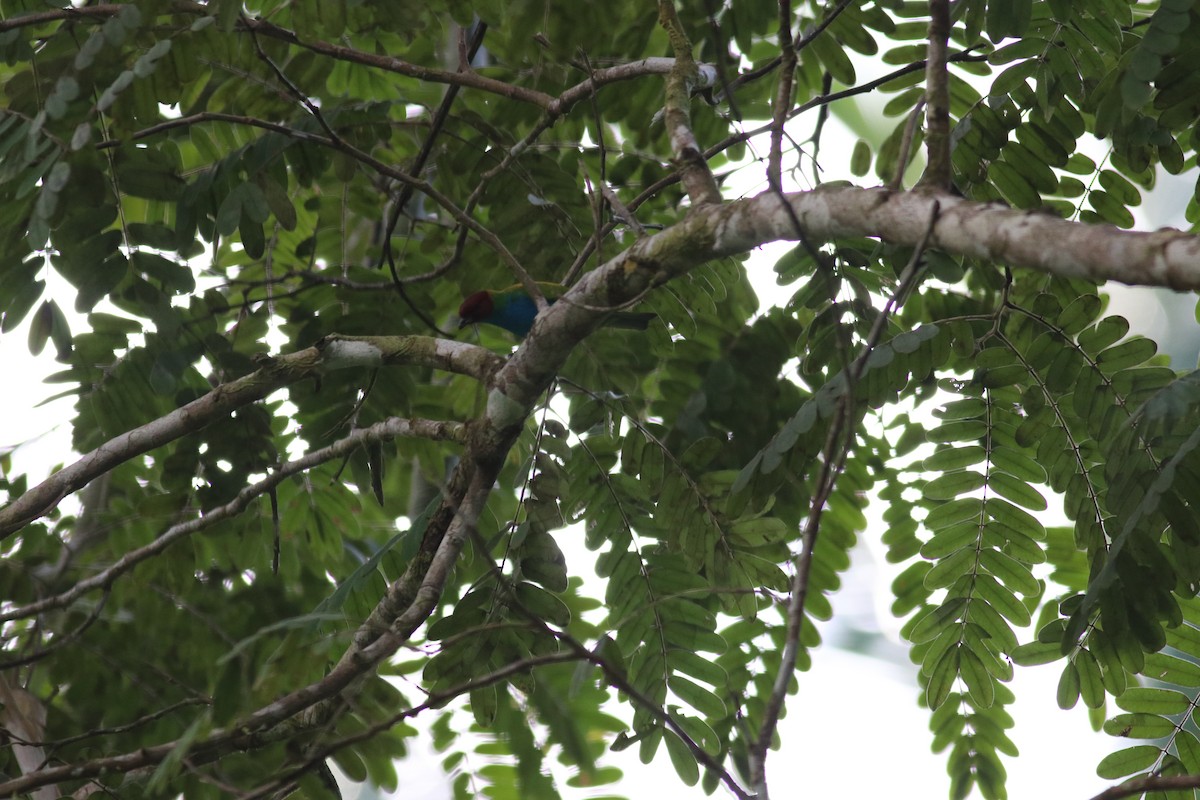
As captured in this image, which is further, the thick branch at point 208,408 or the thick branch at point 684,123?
the thick branch at point 208,408

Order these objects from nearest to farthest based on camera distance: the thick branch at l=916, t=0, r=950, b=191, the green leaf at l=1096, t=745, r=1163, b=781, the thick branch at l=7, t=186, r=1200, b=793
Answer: the thick branch at l=7, t=186, r=1200, b=793 < the thick branch at l=916, t=0, r=950, b=191 < the green leaf at l=1096, t=745, r=1163, b=781

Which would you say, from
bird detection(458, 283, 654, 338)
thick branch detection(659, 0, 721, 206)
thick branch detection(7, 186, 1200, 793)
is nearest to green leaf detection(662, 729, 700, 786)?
thick branch detection(7, 186, 1200, 793)

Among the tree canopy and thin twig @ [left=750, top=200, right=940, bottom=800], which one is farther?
the tree canopy

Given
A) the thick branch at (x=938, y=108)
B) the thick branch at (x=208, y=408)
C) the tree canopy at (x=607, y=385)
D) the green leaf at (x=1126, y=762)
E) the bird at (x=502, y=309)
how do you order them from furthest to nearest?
the bird at (x=502, y=309) → the thick branch at (x=208, y=408) → the green leaf at (x=1126, y=762) → the tree canopy at (x=607, y=385) → the thick branch at (x=938, y=108)

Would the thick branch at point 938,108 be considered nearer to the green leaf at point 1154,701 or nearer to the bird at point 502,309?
the green leaf at point 1154,701

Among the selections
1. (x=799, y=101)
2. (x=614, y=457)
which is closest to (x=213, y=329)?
(x=614, y=457)

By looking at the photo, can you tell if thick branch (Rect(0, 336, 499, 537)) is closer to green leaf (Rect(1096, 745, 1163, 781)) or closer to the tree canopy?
the tree canopy

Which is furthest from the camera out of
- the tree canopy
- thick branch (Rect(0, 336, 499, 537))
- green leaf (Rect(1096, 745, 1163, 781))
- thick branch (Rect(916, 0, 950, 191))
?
thick branch (Rect(0, 336, 499, 537))

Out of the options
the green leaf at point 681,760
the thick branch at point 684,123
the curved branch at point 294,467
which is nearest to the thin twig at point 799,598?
the thick branch at point 684,123

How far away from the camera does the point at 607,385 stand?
3.70 meters

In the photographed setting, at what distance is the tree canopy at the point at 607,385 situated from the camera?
90.1 inches

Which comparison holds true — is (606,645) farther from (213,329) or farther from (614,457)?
(213,329)

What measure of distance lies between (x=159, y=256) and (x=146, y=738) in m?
2.27

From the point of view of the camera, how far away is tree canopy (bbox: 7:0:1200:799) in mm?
2289
